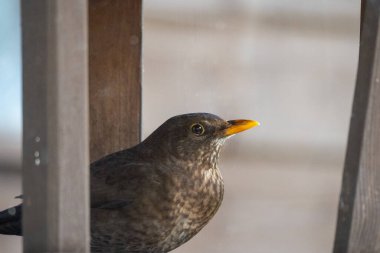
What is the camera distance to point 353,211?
2.94 m

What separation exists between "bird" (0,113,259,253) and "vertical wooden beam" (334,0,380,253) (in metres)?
0.95

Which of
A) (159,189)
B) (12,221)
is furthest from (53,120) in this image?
(12,221)

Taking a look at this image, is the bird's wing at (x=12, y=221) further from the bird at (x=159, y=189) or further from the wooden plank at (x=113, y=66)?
the wooden plank at (x=113, y=66)

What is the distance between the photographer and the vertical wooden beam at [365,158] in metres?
2.93

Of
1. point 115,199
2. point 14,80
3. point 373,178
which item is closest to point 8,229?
point 115,199

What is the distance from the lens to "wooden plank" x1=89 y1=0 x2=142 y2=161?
4.11m

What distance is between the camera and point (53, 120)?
268cm

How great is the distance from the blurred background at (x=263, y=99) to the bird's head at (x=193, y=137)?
162 centimetres

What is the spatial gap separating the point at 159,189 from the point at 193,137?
0.39m

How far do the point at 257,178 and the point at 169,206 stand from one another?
3.35m

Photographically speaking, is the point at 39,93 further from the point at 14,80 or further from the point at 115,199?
the point at 14,80

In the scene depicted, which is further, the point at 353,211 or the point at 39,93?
the point at 353,211

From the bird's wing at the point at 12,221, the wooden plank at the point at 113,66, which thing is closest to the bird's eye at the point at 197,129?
the wooden plank at the point at 113,66

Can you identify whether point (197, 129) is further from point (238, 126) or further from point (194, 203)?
point (194, 203)
